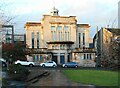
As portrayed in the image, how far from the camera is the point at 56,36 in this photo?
7494 centimetres

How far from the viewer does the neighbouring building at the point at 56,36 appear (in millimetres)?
73750

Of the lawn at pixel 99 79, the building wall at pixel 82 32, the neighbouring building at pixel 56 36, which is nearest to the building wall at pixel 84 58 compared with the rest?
the neighbouring building at pixel 56 36

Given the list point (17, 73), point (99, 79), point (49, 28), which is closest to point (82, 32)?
point (49, 28)

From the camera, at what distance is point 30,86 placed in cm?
2420

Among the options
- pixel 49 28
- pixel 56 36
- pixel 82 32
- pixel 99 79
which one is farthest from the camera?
pixel 82 32

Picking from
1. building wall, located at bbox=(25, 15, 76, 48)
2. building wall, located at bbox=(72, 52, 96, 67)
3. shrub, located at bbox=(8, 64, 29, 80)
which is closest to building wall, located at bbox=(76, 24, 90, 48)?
building wall, located at bbox=(25, 15, 76, 48)

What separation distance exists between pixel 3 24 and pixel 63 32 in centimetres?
6346

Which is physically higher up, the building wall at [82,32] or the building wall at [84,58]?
the building wall at [82,32]

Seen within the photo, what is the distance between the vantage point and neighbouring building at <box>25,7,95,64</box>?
7375cm

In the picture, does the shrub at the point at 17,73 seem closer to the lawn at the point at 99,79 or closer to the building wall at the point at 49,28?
the lawn at the point at 99,79

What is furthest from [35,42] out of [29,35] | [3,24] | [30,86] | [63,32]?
[3,24]

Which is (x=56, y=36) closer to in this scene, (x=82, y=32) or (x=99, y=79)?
(x=82, y=32)

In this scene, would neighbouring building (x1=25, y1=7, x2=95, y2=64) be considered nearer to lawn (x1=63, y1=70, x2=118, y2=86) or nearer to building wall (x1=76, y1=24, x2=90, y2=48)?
building wall (x1=76, y1=24, x2=90, y2=48)

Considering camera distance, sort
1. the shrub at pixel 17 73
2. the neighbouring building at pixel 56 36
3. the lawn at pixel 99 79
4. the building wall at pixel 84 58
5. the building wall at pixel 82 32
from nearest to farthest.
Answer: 1. the lawn at pixel 99 79
2. the shrub at pixel 17 73
3. the building wall at pixel 84 58
4. the neighbouring building at pixel 56 36
5. the building wall at pixel 82 32
